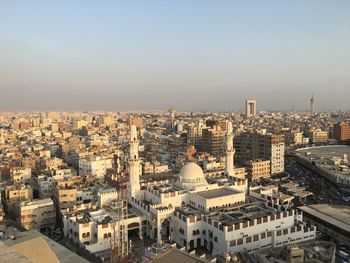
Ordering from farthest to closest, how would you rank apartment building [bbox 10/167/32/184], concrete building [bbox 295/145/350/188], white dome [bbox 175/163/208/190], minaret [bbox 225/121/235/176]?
concrete building [bbox 295/145/350/188], apartment building [bbox 10/167/32/184], minaret [bbox 225/121/235/176], white dome [bbox 175/163/208/190]

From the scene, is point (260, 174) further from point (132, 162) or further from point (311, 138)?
point (311, 138)

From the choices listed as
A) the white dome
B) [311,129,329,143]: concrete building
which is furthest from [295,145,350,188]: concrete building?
the white dome

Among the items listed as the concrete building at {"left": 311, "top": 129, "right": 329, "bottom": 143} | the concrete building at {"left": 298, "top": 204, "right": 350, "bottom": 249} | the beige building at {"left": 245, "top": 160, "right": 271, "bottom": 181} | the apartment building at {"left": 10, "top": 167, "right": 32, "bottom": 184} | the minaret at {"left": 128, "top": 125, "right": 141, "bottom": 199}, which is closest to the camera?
the concrete building at {"left": 298, "top": 204, "right": 350, "bottom": 249}

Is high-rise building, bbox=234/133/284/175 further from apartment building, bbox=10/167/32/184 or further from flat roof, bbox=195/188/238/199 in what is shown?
apartment building, bbox=10/167/32/184

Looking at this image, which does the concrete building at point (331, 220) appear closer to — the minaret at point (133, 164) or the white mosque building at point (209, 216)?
the white mosque building at point (209, 216)

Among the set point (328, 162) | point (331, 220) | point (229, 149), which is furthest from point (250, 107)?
point (331, 220)

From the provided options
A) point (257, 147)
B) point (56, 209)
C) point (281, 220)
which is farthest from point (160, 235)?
point (257, 147)

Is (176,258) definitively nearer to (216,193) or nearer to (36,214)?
(216,193)
